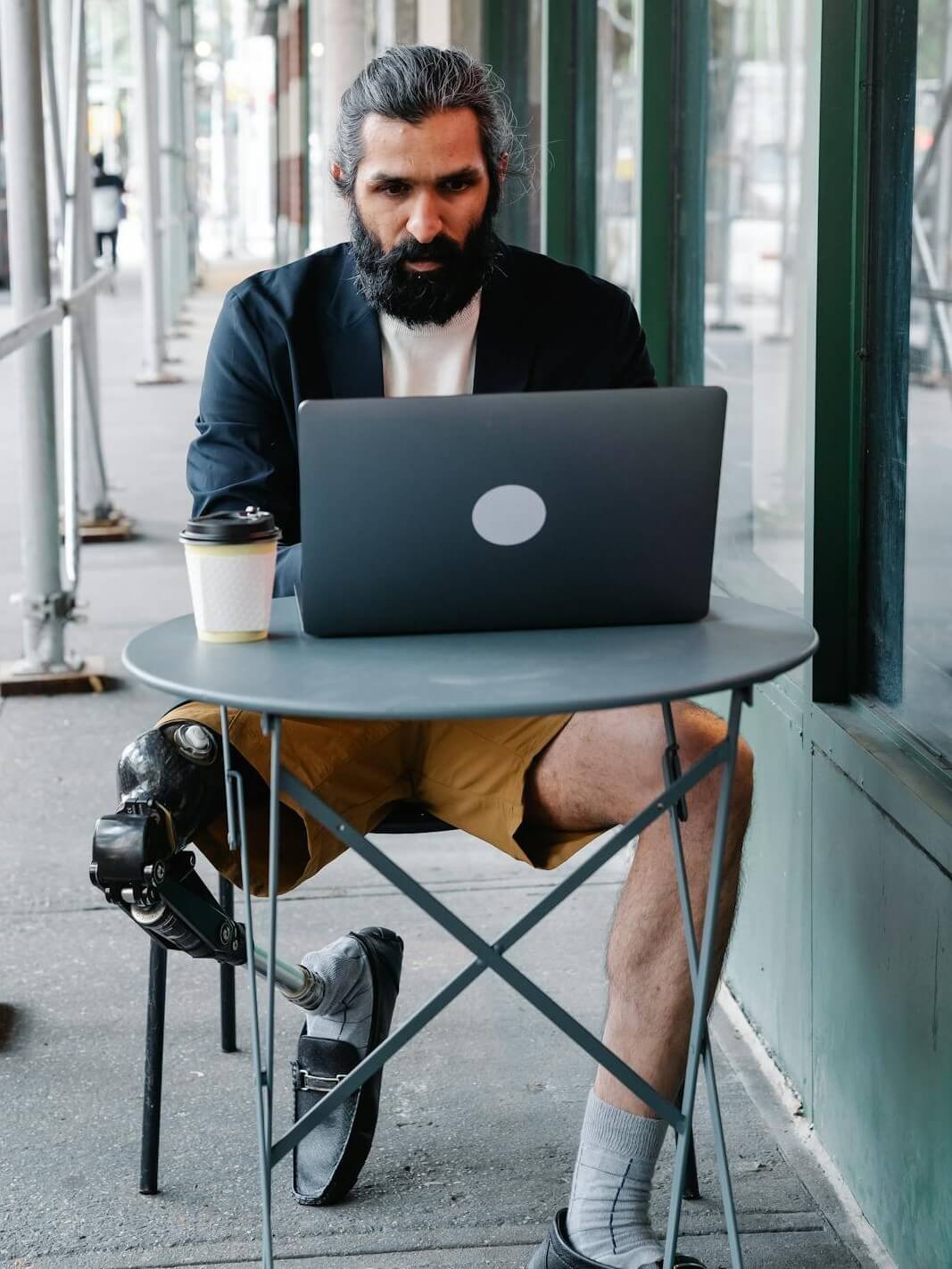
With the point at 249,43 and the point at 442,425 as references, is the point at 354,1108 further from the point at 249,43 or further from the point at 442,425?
the point at 249,43

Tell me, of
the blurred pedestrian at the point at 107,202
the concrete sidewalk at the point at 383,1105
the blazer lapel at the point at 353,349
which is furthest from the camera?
the blurred pedestrian at the point at 107,202

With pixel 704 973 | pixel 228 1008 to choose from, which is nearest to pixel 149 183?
pixel 228 1008

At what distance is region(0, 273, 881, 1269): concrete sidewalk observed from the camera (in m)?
2.14

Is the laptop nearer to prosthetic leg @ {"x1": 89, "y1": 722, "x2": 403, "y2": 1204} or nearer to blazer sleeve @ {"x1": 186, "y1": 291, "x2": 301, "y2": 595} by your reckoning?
prosthetic leg @ {"x1": 89, "y1": 722, "x2": 403, "y2": 1204}

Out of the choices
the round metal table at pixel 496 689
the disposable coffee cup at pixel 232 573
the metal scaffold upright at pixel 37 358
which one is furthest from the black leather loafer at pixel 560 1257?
the metal scaffold upright at pixel 37 358

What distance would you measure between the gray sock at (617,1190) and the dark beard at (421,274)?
105 cm

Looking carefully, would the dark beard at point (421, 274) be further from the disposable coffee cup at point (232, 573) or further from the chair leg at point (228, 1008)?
the chair leg at point (228, 1008)

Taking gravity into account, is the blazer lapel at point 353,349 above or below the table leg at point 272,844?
above

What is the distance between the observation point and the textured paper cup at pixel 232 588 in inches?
67.2

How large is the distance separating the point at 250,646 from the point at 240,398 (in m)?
0.61

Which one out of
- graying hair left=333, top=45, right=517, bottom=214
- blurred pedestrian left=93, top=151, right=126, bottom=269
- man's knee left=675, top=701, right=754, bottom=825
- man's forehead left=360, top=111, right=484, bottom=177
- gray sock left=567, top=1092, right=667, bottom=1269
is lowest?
gray sock left=567, top=1092, right=667, bottom=1269

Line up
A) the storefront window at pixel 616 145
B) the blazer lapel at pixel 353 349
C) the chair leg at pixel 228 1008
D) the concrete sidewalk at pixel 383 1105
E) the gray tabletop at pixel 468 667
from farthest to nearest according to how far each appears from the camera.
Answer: the storefront window at pixel 616 145 < the chair leg at pixel 228 1008 < the blazer lapel at pixel 353 349 < the concrete sidewalk at pixel 383 1105 < the gray tabletop at pixel 468 667

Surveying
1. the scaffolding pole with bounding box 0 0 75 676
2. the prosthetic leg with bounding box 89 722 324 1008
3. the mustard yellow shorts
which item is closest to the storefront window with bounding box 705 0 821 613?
the mustard yellow shorts

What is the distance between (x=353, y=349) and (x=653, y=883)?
2.75ft
